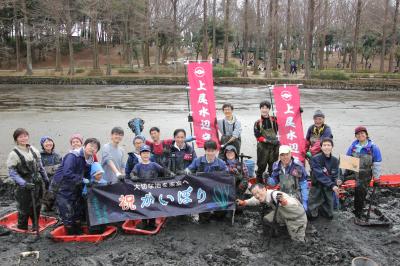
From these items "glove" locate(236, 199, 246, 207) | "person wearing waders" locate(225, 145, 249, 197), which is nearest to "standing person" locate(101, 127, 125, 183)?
"person wearing waders" locate(225, 145, 249, 197)

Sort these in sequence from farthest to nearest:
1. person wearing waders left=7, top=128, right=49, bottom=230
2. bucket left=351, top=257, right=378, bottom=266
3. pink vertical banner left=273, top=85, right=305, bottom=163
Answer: pink vertical banner left=273, top=85, right=305, bottom=163 < person wearing waders left=7, top=128, right=49, bottom=230 < bucket left=351, top=257, right=378, bottom=266

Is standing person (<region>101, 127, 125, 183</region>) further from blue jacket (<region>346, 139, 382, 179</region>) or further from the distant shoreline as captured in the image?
the distant shoreline

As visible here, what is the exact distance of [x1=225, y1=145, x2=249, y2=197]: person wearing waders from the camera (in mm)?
6957

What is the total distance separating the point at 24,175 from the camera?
20.7 ft

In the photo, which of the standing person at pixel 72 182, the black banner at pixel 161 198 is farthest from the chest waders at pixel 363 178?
the standing person at pixel 72 182

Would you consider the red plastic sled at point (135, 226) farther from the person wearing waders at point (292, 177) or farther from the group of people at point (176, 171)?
the person wearing waders at point (292, 177)

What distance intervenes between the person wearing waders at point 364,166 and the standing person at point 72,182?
4.64 meters

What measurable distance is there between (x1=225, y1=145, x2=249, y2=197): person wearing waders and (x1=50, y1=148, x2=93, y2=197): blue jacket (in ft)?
8.41

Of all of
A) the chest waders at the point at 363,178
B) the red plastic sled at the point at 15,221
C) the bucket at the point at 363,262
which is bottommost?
the red plastic sled at the point at 15,221

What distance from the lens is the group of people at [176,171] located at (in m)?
6.02

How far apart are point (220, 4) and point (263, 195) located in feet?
207

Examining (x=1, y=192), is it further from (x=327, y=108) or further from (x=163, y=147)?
(x=327, y=108)

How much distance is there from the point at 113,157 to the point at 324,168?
12.6 feet

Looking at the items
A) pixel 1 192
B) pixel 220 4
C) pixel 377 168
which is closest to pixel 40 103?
pixel 1 192
